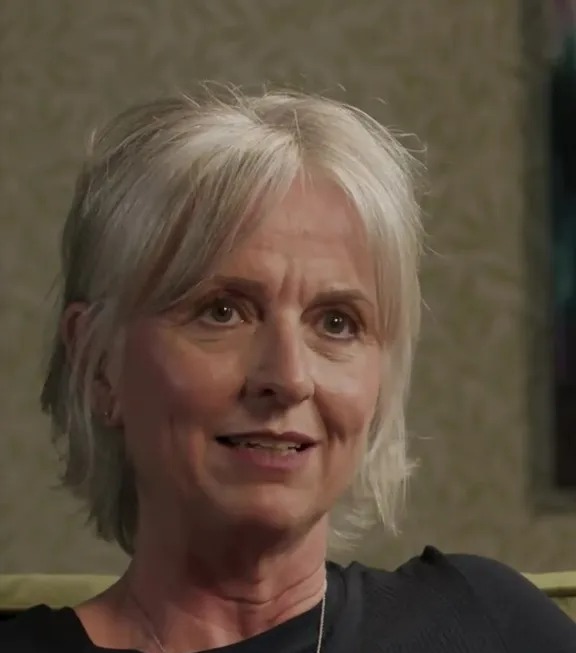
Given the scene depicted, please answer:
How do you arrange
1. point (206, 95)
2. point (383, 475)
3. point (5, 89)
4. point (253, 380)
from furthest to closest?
point (5, 89) < point (383, 475) < point (206, 95) < point (253, 380)

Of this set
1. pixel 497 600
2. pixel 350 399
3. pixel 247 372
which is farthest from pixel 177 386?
pixel 497 600

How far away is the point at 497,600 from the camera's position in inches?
46.5

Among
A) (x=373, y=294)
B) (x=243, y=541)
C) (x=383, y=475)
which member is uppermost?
(x=373, y=294)

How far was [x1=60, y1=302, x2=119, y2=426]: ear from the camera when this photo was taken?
3.76ft

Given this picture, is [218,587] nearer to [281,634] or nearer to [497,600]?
[281,634]

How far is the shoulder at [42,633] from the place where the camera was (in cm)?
111

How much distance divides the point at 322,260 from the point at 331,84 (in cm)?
79

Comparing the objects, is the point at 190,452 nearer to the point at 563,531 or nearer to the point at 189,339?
the point at 189,339

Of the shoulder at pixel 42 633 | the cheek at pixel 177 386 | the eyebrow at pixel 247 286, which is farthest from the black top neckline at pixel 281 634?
the eyebrow at pixel 247 286

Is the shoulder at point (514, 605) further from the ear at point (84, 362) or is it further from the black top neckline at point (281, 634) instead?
the ear at point (84, 362)

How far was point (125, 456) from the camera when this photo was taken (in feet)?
3.99

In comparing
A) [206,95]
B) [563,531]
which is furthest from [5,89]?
[563,531]

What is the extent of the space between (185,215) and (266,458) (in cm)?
25

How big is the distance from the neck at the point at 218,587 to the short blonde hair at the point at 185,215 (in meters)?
0.14
